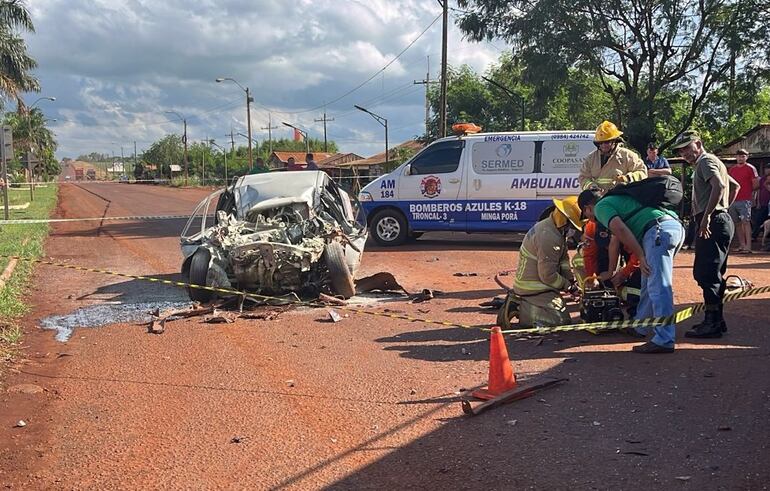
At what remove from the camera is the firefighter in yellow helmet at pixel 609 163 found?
7316 mm

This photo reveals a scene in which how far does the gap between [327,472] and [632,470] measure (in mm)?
1577

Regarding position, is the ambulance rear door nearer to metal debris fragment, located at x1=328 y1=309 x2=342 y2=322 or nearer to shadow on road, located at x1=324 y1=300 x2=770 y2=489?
metal debris fragment, located at x1=328 y1=309 x2=342 y2=322

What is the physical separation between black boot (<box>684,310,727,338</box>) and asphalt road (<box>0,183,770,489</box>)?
0.52 ft

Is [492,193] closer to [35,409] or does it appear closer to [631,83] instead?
[35,409]

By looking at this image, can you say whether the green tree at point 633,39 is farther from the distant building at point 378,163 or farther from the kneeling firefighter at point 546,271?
the distant building at point 378,163

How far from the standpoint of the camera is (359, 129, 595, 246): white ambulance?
510 inches

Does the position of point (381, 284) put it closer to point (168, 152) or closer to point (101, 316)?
point (101, 316)

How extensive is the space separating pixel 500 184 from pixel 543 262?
7.22 m

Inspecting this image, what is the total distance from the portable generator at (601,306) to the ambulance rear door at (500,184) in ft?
23.0

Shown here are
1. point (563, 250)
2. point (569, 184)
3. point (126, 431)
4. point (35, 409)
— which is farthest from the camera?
point (569, 184)

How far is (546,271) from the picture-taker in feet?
20.4

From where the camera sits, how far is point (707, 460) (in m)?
3.67

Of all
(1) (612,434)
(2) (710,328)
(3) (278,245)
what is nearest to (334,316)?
(3) (278,245)

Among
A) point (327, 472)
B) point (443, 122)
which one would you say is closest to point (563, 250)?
point (327, 472)
